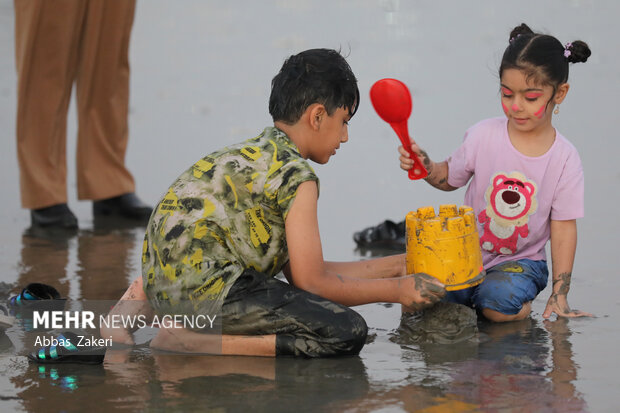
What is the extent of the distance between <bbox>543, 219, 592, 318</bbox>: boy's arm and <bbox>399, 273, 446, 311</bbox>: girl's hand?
512 mm

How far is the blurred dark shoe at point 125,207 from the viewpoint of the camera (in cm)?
510

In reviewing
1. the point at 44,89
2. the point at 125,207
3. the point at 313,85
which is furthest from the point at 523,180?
the point at 44,89

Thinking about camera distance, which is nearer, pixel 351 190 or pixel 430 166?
pixel 430 166

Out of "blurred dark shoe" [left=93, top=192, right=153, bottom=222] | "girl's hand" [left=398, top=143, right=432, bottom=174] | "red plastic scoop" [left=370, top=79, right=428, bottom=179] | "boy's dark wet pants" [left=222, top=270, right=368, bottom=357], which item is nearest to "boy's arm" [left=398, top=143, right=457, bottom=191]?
A: "girl's hand" [left=398, top=143, right=432, bottom=174]

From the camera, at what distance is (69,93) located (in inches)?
196

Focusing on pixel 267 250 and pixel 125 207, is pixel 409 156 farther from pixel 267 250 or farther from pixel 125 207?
pixel 125 207

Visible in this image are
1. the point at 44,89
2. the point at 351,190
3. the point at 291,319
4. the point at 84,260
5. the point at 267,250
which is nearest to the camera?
the point at 291,319

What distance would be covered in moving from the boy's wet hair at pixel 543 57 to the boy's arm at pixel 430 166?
42 centimetres

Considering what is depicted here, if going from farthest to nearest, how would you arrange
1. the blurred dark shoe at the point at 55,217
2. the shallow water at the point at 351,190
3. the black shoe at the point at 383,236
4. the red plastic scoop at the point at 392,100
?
the blurred dark shoe at the point at 55,217, the black shoe at the point at 383,236, the red plastic scoop at the point at 392,100, the shallow water at the point at 351,190

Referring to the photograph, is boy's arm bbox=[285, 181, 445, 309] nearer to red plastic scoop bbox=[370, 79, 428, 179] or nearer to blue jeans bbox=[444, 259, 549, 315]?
blue jeans bbox=[444, 259, 549, 315]

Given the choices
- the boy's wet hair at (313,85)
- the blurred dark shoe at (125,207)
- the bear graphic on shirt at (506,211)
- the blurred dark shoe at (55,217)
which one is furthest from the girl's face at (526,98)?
the blurred dark shoe at (55,217)

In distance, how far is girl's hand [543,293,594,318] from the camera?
3352 millimetres

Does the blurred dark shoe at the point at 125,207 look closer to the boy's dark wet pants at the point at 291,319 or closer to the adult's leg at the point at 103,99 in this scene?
the adult's leg at the point at 103,99

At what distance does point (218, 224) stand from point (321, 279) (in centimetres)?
36
